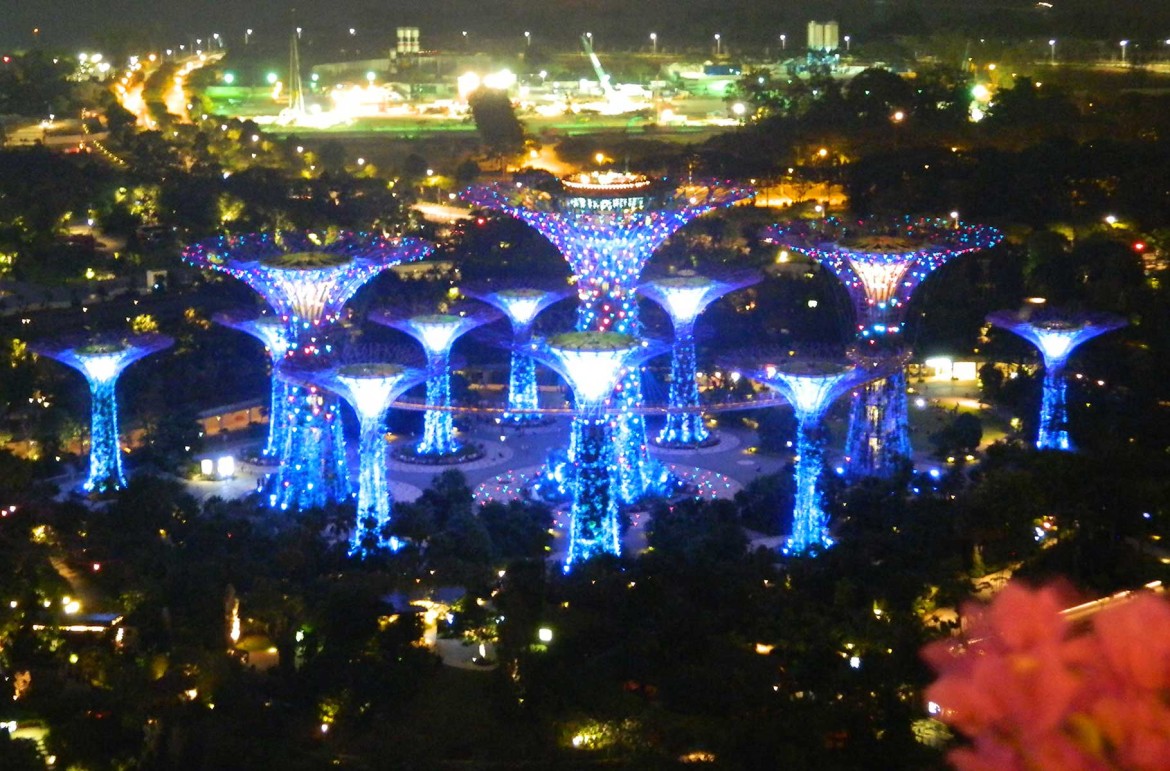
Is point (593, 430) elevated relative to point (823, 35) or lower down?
lower down

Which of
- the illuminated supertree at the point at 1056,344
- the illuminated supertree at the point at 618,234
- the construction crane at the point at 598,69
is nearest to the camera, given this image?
the illuminated supertree at the point at 618,234

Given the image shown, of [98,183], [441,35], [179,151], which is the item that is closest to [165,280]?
[98,183]

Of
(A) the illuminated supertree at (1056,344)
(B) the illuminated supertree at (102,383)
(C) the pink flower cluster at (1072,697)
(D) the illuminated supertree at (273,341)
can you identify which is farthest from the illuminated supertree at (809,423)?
(C) the pink flower cluster at (1072,697)

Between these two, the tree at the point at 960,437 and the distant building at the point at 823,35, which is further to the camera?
the distant building at the point at 823,35

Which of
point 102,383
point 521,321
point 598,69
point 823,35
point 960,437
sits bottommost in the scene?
point 960,437

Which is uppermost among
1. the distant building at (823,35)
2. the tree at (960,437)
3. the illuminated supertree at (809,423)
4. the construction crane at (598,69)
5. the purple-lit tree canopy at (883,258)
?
the distant building at (823,35)

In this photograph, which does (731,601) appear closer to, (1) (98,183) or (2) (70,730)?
(2) (70,730)

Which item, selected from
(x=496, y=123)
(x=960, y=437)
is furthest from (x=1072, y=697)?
(x=496, y=123)

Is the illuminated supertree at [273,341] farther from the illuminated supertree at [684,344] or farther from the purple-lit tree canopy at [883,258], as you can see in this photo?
the purple-lit tree canopy at [883,258]

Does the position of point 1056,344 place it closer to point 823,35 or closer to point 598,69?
point 598,69
